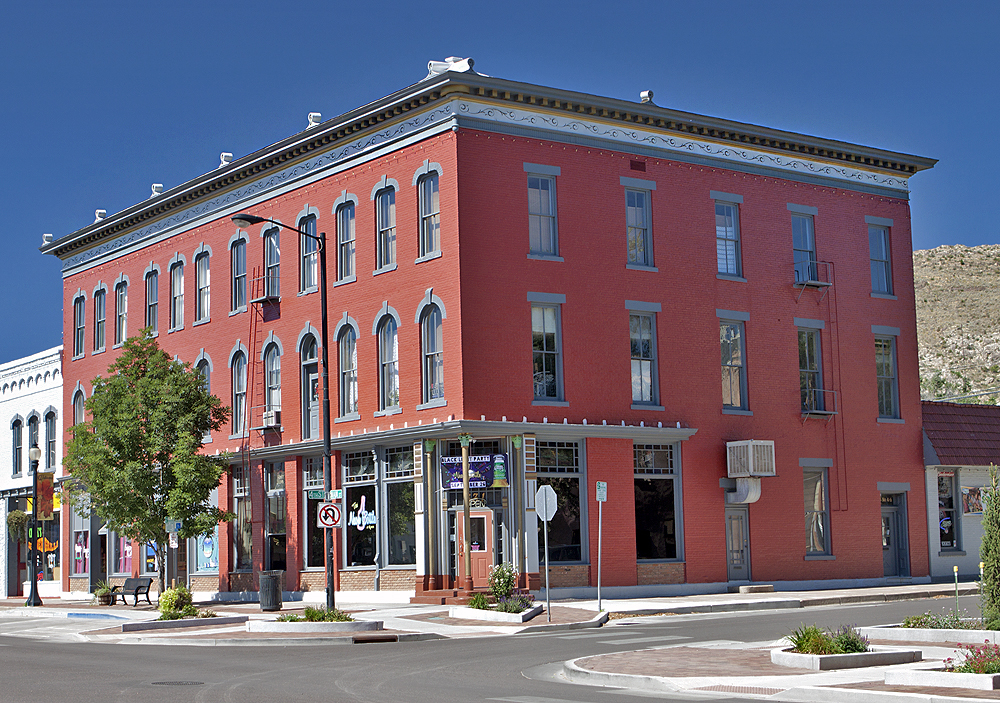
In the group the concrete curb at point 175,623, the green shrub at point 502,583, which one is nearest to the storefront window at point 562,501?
the green shrub at point 502,583

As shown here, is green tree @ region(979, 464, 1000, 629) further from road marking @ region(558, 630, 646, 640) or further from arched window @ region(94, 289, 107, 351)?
arched window @ region(94, 289, 107, 351)

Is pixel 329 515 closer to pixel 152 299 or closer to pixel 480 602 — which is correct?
pixel 480 602

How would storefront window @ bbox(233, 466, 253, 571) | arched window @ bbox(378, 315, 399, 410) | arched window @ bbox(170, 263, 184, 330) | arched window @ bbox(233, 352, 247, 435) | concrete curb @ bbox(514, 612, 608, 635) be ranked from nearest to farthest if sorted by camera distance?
concrete curb @ bbox(514, 612, 608, 635) < arched window @ bbox(378, 315, 399, 410) < storefront window @ bbox(233, 466, 253, 571) < arched window @ bbox(233, 352, 247, 435) < arched window @ bbox(170, 263, 184, 330)

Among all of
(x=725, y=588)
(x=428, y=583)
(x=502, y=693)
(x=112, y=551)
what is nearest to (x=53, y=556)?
(x=112, y=551)

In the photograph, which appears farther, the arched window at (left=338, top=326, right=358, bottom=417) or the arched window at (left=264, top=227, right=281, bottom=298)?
the arched window at (left=264, top=227, right=281, bottom=298)

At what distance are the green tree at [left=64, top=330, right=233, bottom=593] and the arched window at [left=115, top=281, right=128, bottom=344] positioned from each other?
7724 millimetres

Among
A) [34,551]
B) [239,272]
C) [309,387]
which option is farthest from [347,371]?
[34,551]

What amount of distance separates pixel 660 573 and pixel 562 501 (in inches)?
147

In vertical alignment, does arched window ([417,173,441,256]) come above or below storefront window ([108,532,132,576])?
above

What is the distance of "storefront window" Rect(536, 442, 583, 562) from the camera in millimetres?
33062

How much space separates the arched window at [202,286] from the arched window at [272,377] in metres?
4.10

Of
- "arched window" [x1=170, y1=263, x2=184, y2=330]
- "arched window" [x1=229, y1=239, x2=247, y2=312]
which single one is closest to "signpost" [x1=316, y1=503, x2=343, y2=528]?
"arched window" [x1=229, y1=239, x2=247, y2=312]

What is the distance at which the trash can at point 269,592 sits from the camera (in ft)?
103

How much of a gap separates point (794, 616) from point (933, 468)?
15759mm
